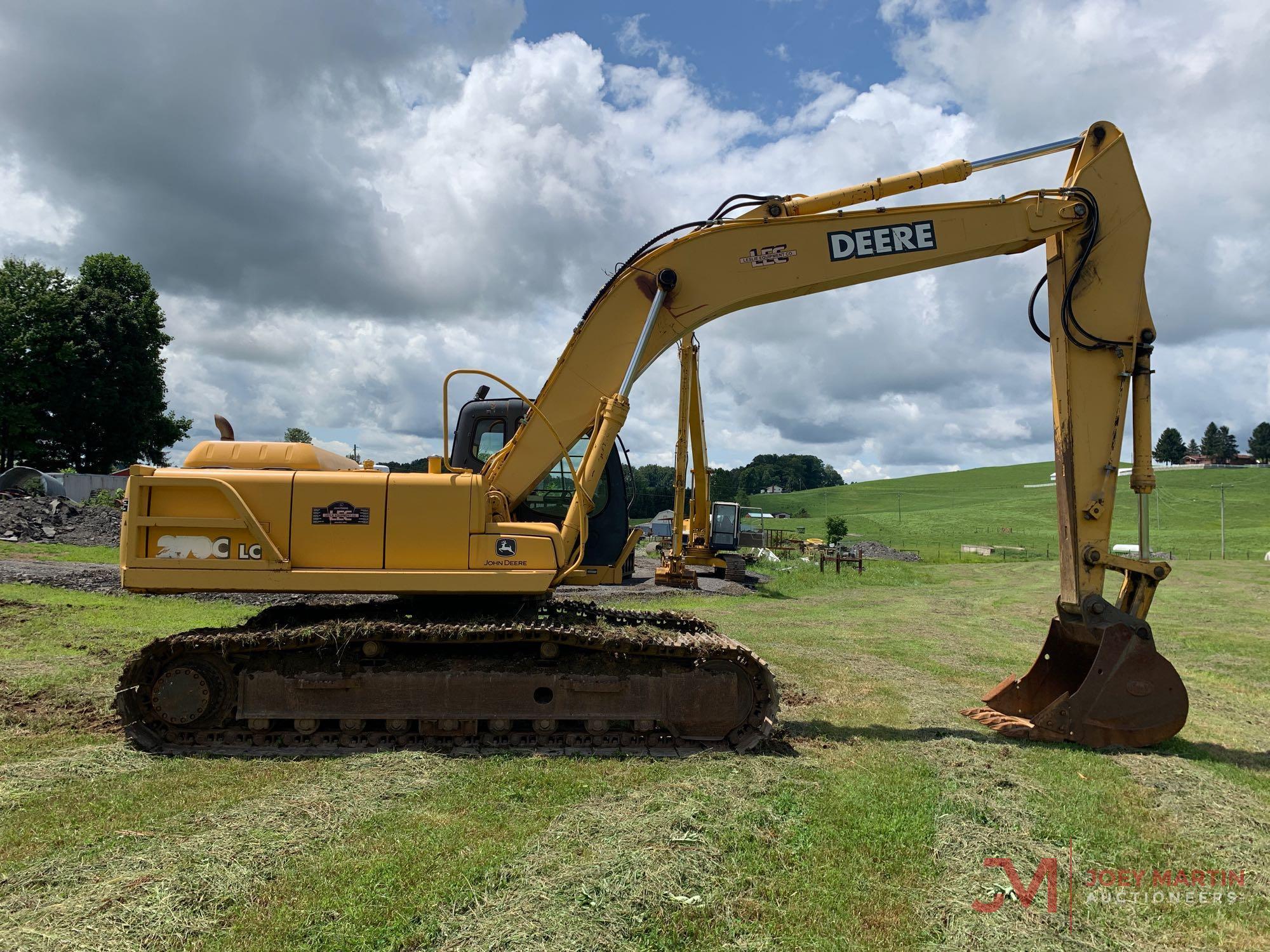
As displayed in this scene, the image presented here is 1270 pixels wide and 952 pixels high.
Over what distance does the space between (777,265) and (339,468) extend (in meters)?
4.94

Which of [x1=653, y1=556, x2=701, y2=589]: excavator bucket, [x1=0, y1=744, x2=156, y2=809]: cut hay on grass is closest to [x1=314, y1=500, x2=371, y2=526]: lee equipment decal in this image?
[x1=0, y1=744, x2=156, y2=809]: cut hay on grass

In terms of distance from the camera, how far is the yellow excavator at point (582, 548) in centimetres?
698

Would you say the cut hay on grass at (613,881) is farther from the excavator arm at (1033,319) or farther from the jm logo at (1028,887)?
the excavator arm at (1033,319)

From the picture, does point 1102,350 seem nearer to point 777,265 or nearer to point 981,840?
point 777,265

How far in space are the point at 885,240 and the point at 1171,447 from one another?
148 meters

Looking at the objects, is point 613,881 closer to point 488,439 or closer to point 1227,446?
point 488,439

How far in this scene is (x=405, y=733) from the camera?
7.05m

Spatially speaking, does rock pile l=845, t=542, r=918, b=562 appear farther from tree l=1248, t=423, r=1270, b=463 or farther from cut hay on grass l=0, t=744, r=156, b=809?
tree l=1248, t=423, r=1270, b=463

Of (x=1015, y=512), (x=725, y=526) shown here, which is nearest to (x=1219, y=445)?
(x=1015, y=512)

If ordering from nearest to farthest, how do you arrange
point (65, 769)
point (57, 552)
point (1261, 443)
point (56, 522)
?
point (65, 769) → point (57, 552) → point (56, 522) → point (1261, 443)

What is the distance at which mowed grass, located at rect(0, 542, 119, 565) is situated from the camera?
70.3ft

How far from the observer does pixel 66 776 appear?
19.7 feet

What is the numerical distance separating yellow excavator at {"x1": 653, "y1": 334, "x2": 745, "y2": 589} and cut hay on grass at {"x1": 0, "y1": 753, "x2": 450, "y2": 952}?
13570mm

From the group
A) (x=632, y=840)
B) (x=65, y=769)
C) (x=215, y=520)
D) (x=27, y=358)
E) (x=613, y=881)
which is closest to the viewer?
(x=613, y=881)
